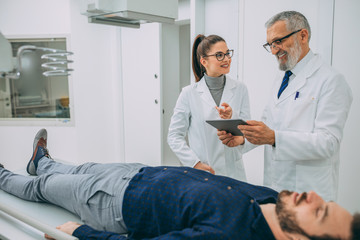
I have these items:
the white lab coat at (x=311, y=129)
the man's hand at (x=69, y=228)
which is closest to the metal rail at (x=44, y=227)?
the man's hand at (x=69, y=228)

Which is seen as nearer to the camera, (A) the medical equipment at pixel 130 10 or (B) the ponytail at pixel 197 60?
(A) the medical equipment at pixel 130 10

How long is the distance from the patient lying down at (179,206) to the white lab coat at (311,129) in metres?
0.21

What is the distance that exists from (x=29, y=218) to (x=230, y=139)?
1.11m

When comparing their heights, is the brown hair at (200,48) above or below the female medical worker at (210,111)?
above

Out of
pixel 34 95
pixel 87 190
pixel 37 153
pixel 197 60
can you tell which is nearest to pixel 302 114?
pixel 197 60

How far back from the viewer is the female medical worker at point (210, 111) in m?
1.95

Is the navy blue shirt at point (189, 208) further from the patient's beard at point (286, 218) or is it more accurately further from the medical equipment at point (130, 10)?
the medical equipment at point (130, 10)

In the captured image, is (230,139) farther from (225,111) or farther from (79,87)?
(79,87)

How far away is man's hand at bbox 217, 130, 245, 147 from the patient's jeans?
52cm

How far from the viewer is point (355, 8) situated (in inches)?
83.2

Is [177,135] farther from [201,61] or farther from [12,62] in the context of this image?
[12,62]

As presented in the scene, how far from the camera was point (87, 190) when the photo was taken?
63.7 inches

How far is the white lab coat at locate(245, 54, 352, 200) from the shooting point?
1.46 metres

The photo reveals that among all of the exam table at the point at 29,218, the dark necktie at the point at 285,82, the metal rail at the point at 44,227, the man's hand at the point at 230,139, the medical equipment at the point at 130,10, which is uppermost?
the medical equipment at the point at 130,10
